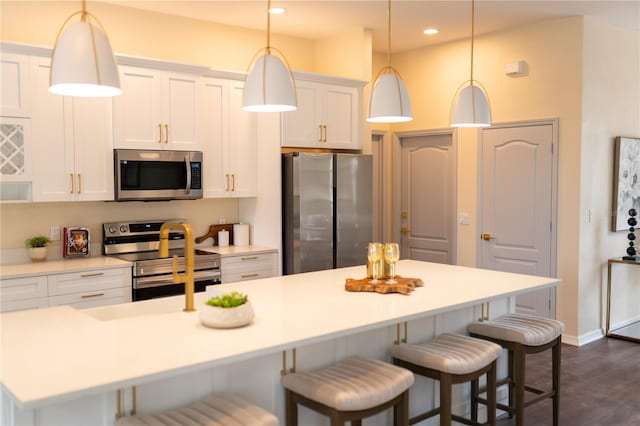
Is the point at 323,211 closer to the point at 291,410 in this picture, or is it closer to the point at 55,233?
the point at 55,233

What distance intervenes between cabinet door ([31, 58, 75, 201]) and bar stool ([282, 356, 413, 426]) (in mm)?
2569

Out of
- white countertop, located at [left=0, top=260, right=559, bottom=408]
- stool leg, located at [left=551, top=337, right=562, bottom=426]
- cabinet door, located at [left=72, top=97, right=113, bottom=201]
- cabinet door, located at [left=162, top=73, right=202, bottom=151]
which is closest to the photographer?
white countertop, located at [left=0, top=260, right=559, bottom=408]

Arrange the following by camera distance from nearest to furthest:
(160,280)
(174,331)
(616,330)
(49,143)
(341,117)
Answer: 1. (174,331)
2. (49,143)
3. (160,280)
4. (341,117)
5. (616,330)

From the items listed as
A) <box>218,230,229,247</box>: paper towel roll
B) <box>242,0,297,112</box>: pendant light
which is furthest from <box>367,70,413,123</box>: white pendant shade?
<box>218,230,229,247</box>: paper towel roll

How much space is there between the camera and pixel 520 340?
10.4 feet

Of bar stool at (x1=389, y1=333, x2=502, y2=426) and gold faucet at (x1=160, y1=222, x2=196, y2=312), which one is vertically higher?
gold faucet at (x1=160, y1=222, x2=196, y2=312)

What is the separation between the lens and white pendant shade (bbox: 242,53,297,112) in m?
2.65

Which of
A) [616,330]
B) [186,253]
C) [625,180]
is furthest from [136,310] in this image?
[625,180]

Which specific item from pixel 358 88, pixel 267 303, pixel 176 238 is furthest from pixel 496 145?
pixel 267 303

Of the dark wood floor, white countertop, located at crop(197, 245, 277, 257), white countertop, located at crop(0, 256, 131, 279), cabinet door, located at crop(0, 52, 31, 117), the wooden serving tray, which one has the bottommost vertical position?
the dark wood floor

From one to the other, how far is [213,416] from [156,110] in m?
3.09

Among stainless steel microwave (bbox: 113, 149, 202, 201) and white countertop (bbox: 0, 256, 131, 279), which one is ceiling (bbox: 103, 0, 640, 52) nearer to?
stainless steel microwave (bbox: 113, 149, 202, 201)

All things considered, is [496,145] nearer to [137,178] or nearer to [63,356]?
[137,178]

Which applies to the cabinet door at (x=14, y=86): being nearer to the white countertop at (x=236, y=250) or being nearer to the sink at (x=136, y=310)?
the white countertop at (x=236, y=250)
